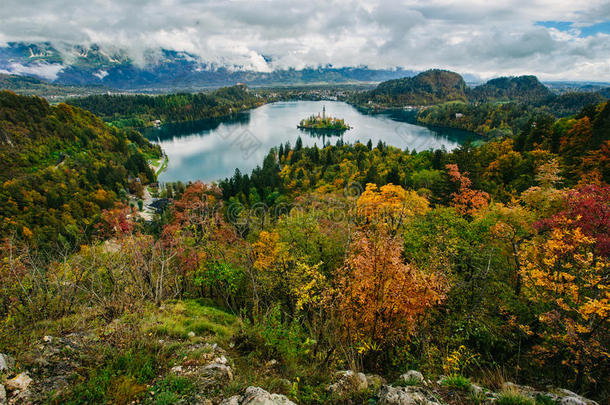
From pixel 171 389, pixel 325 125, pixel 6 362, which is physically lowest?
pixel 171 389

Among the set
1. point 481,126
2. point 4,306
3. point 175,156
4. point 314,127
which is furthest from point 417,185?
point 314,127

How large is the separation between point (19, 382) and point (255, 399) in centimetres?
405

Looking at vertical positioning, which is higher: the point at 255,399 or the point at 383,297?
the point at 383,297

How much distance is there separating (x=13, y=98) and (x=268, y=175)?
307 feet

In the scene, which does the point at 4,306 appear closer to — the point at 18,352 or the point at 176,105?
the point at 18,352

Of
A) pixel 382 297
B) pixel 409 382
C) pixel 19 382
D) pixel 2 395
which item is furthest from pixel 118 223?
pixel 409 382

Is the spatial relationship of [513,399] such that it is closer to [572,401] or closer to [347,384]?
[572,401]

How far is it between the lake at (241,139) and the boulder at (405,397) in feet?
267

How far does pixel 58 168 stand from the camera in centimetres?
7300

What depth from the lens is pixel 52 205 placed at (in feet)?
190

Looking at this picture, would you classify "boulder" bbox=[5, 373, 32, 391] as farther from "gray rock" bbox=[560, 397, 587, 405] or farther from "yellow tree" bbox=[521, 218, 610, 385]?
"yellow tree" bbox=[521, 218, 610, 385]

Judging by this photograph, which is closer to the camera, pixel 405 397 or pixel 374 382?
pixel 405 397

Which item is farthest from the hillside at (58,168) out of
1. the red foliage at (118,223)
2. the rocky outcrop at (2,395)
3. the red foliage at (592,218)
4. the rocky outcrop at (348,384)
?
the red foliage at (592,218)

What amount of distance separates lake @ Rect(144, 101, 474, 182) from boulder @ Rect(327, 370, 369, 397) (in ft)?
263
